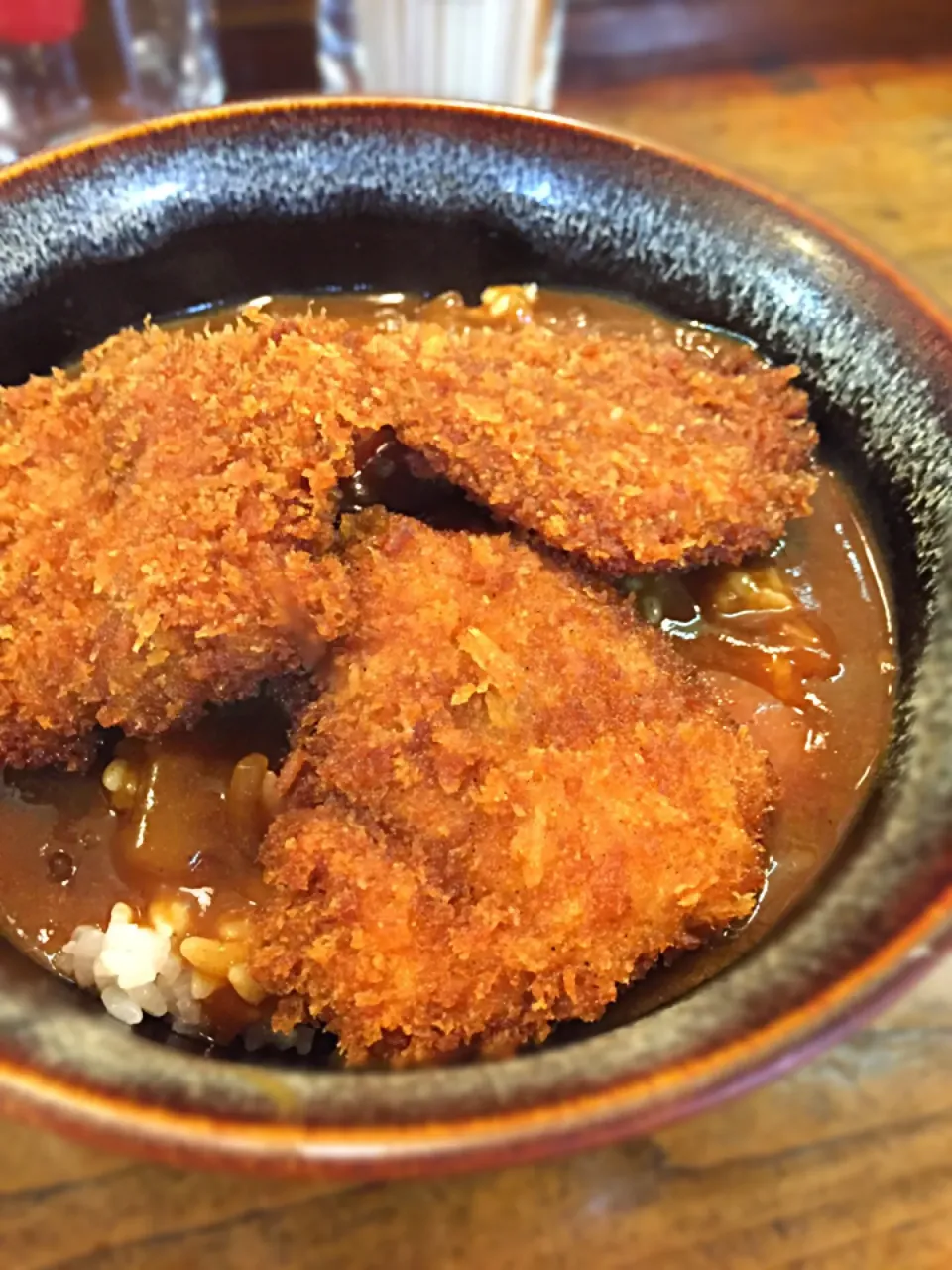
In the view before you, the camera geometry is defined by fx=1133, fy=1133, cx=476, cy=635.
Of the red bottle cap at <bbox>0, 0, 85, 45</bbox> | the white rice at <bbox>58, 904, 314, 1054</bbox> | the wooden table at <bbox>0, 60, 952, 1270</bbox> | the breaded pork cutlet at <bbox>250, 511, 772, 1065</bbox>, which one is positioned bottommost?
the wooden table at <bbox>0, 60, 952, 1270</bbox>

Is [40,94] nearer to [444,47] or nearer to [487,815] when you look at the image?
[444,47]

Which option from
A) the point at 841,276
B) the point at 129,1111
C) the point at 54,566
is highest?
the point at 841,276

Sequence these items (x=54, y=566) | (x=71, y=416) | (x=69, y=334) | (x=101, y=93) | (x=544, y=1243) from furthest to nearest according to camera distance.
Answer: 1. (x=101, y=93)
2. (x=69, y=334)
3. (x=71, y=416)
4. (x=54, y=566)
5. (x=544, y=1243)

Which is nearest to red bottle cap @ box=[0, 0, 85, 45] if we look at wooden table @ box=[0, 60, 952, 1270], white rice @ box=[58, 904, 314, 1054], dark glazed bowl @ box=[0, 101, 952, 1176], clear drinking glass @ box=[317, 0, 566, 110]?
clear drinking glass @ box=[317, 0, 566, 110]

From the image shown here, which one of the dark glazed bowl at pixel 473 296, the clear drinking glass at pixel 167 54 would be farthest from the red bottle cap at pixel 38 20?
the dark glazed bowl at pixel 473 296

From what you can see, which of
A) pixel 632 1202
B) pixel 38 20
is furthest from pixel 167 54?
pixel 632 1202

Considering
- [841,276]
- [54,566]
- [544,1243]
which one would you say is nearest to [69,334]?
[54,566]

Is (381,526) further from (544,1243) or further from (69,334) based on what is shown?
(544,1243)

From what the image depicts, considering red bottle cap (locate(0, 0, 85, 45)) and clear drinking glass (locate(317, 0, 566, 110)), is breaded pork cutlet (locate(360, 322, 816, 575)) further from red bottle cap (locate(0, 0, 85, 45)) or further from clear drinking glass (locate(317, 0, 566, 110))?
red bottle cap (locate(0, 0, 85, 45))
